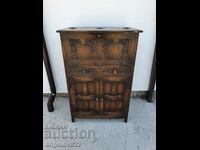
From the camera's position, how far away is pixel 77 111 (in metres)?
1.85

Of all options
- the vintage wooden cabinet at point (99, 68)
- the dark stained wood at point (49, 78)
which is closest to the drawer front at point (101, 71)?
the vintage wooden cabinet at point (99, 68)

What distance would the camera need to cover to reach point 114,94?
1750mm

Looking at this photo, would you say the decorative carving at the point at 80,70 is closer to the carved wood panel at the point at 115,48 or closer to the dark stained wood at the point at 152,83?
the carved wood panel at the point at 115,48

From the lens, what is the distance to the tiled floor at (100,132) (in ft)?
5.39

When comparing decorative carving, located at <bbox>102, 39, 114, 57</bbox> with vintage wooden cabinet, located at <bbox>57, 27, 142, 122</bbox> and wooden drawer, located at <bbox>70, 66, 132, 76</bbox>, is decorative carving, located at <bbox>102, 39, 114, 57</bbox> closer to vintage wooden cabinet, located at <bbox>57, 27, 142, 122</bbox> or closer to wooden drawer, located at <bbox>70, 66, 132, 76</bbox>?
vintage wooden cabinet, located at <bbox>57, 27, 142, 122</bbox>

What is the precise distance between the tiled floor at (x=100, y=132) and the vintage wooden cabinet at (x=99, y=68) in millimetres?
119

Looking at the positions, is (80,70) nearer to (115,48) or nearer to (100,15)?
(115,48)

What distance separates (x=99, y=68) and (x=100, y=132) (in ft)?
2.29

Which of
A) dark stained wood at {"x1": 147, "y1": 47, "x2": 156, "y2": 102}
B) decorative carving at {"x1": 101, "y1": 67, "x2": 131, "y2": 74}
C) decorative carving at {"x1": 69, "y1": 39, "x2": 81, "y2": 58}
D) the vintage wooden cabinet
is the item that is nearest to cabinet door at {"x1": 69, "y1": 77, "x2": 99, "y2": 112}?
the vintage wooden cabinet

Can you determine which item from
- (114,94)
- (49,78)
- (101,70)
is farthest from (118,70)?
(49,78)

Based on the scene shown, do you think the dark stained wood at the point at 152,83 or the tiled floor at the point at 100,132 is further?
the dark stained wood at the point at 152,83
